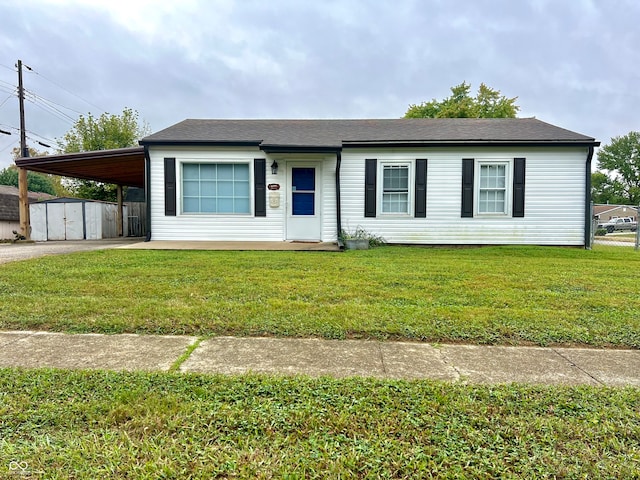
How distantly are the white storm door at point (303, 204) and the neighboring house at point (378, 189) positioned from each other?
27mm

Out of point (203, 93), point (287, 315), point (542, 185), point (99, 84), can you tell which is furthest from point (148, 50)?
point (287, 315)

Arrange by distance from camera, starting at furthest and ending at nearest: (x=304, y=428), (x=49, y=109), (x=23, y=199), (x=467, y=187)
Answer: (x=49, y=109) → (x=23, y=199) → (x=467, y=187) → (x=304, y=428)

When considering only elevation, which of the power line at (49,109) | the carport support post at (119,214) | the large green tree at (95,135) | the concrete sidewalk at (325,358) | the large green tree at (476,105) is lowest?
the concrete sidewalk at (325,358)

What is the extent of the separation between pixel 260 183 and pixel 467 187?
5453 mm

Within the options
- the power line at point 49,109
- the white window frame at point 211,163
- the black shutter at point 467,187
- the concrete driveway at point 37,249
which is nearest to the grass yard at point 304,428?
the concrete driveway at point 37,249

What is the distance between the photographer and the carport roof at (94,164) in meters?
9.96

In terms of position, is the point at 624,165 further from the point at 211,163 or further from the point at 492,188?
the point at 211,163

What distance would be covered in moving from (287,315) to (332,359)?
0.98 metres

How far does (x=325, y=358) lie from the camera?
2514mm

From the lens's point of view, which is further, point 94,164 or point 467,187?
point 94,164

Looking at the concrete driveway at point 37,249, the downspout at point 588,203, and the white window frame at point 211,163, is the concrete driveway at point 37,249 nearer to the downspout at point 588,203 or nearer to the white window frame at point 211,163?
the white window frame at point 211,163

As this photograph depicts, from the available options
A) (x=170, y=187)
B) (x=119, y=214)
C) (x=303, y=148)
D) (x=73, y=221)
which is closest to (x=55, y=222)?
(x=73, y=221)

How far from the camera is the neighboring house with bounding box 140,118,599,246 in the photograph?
9469 millimetres

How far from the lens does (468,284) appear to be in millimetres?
4809
